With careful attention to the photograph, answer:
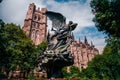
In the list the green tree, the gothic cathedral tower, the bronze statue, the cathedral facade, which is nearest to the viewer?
the bronze statue

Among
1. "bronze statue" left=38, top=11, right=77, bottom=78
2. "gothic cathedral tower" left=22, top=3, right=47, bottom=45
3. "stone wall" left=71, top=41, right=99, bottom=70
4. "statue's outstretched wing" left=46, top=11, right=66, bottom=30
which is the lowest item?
"bronze statue" left=38, top=11, right=77, bottom=78

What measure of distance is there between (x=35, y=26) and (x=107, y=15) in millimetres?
55836

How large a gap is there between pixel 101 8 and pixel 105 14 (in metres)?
1.04

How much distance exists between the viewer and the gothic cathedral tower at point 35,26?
67688 mm

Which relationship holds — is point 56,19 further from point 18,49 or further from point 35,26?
point 35,26

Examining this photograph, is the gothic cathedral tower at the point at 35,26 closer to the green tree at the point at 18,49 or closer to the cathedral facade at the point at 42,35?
the cathedral facade at the point at 42,35

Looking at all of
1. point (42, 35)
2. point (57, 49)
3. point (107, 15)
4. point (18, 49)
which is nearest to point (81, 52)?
point (42, 35)

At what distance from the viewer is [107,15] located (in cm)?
1698

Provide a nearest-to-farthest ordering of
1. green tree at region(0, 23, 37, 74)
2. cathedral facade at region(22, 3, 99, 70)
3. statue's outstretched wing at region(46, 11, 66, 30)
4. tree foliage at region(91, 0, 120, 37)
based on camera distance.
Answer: statue's outstretched wing at region(46, 11, 66, 30), tree foliage at region(91, 0, 120, 37), green tree at region(0, 23, 37, 74), cathedral facade at region(22, 3, 99, 70)

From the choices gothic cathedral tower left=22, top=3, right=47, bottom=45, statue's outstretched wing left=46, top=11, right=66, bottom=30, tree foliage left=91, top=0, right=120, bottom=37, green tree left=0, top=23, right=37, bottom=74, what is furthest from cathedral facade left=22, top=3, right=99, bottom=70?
statue's outstretched wing left=46, top=11, right=66, bottom=30

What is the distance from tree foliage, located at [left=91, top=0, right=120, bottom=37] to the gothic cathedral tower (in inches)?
1934

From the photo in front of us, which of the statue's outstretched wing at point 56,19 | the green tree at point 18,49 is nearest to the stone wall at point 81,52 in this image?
the green tree at point 18,49

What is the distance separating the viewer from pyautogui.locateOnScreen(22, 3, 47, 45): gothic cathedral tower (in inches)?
2665

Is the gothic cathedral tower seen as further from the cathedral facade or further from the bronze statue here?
A: the bronze statue
